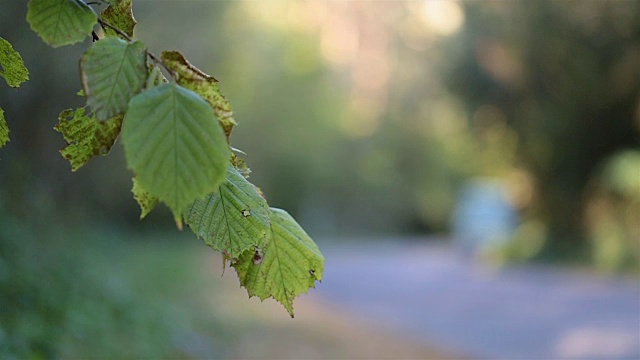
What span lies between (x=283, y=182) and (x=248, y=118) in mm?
4488

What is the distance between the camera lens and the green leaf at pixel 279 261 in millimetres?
947

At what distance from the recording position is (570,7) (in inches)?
491

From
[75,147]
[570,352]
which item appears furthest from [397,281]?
[75,147]

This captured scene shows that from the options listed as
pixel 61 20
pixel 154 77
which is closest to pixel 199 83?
pixel 154 77

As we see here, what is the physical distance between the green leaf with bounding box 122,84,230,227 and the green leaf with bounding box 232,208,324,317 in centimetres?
27

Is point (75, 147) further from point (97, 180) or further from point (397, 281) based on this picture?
point (397, 281)

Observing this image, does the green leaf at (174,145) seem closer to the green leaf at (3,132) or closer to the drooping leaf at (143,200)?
the drooping leaf at (143,200)

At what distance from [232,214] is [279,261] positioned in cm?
11

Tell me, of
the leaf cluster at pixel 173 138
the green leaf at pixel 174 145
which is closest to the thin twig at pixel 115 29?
the leaf cluster at pixel 173 138

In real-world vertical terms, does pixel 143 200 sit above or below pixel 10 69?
below

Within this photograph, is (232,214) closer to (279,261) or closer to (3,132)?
(279,261)

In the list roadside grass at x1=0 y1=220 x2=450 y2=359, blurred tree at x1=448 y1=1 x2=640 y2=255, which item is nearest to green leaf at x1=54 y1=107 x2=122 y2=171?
roadside grass at x1=0 y1=220 x2=450 y2=359

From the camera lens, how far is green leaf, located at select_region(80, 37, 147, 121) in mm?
725

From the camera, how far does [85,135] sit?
87 centimetres
